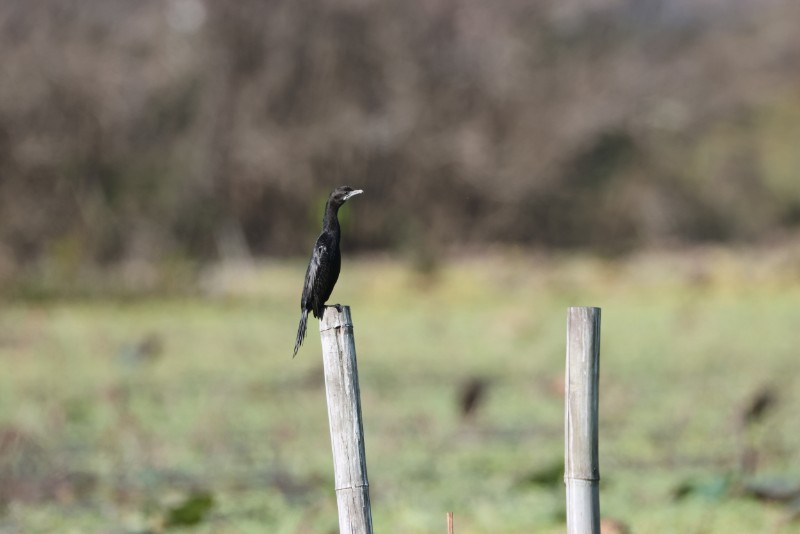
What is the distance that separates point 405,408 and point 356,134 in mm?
12466

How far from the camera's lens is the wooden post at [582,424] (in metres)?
3.25

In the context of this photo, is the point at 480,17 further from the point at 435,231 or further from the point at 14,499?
the point at 14,499

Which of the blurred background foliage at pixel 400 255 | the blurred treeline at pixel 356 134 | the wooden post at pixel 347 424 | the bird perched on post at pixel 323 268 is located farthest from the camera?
the blurred treeline at pixel 356 134

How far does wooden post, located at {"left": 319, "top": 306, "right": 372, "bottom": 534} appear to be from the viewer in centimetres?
319

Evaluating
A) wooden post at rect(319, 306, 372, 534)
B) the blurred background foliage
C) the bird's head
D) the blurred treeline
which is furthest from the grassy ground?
the blurred treeline

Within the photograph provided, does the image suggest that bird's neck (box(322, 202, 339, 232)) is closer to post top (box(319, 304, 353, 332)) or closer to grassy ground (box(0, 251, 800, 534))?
post top (box(319, 304, 353, 332))

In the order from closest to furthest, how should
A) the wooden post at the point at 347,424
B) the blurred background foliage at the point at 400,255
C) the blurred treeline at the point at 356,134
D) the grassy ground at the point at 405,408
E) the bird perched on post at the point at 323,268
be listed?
the wooden post at the point at 347,424 → the bird perched on post at the point at 323,268 → the grassy ground at the point at 405,408 → the blurred background foliage at the point at 400,255 → the blurred treeline at the point at 356,134

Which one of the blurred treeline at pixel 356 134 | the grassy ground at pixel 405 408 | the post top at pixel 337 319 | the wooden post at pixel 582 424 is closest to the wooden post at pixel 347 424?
the post top at pixel 337 319

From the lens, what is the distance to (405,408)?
8117 mm

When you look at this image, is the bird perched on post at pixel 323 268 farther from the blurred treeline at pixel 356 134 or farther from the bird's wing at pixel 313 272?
the blurred treeline at pixel 356 134

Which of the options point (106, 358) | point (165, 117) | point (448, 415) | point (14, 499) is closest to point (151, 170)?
point (165, 117)

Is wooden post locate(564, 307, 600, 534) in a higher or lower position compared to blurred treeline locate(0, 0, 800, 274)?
lower

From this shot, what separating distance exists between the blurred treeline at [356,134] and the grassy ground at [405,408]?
4.69 metres

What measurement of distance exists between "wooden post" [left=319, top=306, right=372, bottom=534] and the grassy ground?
63.8 inches
